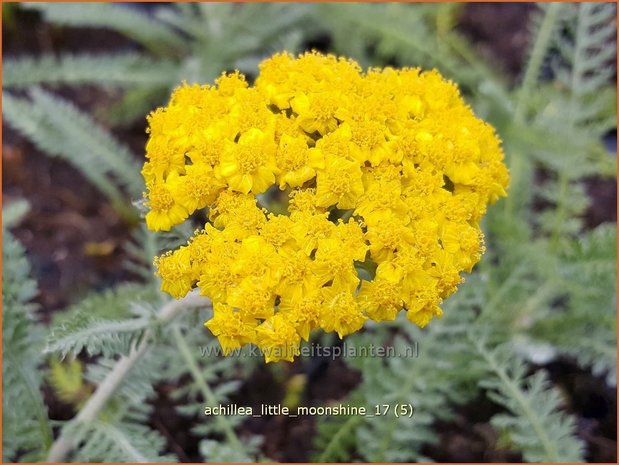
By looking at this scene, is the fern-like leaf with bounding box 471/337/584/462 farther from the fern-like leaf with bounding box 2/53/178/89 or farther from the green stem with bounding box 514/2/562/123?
the fern-like leaf with bounding box 2/53/178/89

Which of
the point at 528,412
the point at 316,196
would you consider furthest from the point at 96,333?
the point at 528,412

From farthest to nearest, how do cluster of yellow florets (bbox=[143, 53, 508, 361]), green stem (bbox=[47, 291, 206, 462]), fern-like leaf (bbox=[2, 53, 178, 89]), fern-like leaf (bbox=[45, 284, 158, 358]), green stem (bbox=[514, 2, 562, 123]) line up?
fern-like leaf (bbox=[2, 53, 178, 89])
green stem (bbox=[514, 2, 562, 123])
green stem (bbox=[47, 291, 206, 462])
fern-like leaf (bbox=[45, 284, 158, 358])
cluster of yellow florets (bbox=[143, 53, 508, 361])

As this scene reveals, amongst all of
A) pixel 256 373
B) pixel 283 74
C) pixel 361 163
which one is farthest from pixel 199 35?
pixel 361 163

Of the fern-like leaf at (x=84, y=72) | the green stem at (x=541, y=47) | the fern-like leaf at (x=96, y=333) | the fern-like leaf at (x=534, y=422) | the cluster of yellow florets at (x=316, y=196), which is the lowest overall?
the fern-like leaf at (x=534, y=422)

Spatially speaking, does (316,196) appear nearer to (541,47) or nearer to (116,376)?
(116,376)

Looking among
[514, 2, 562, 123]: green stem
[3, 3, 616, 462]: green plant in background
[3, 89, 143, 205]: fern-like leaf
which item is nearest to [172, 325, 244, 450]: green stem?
[3, 3, 616, 462]: green plant in background

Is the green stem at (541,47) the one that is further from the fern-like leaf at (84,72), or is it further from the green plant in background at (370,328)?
the fern-like leaf at (84,72)

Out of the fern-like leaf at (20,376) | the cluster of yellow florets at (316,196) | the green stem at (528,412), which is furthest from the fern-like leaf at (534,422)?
the fern-like leaf at (20,376)
